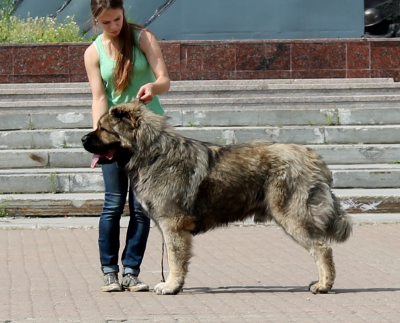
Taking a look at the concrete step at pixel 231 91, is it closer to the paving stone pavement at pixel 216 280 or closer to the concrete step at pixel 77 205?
the concrete step at pixel 77 205

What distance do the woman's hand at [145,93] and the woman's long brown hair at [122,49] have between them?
0.19 metres

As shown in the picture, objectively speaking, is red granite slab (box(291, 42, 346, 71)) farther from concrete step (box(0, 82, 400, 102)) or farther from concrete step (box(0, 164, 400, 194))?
concrete step (box(0, 164, 400, 194))

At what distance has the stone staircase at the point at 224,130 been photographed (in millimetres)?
11422

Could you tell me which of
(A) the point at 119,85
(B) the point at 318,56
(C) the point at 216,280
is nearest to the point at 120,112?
(A) the point at 119,85

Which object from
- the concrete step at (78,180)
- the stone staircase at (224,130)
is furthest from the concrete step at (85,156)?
the concrete step at (78,180)

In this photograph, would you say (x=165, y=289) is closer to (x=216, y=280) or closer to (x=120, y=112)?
(x=216, y=280)

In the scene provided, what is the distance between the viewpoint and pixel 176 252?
265 inches

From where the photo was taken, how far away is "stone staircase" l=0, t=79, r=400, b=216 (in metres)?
11.4

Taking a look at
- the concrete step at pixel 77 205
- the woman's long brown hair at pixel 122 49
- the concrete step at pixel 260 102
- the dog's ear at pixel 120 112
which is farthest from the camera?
the concrete step at pixel 260 102

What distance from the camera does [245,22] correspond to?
16875 millimetres

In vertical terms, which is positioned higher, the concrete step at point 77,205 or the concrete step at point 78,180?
the concrete step at point 78,180

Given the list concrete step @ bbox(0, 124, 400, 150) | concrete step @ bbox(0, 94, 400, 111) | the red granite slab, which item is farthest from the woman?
the red granite slab

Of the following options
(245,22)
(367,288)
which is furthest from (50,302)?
(245,22)

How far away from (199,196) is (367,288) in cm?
150
